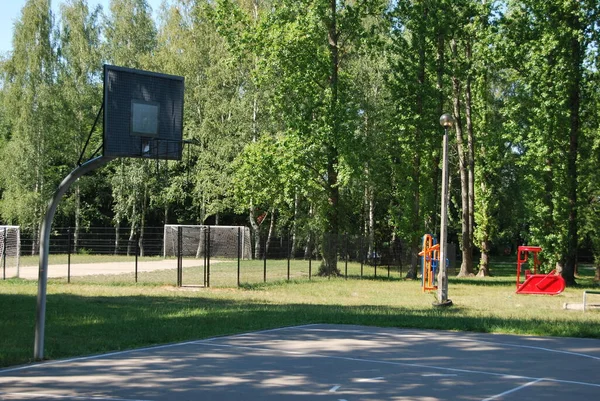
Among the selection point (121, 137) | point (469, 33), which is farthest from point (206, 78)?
point (121, 137)

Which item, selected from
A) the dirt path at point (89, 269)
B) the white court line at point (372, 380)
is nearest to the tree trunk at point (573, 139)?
the dirt path at point (89, 269)

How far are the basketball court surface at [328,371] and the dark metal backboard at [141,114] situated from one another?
3317 millimetres

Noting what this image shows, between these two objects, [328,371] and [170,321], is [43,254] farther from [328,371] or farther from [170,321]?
[170,321]

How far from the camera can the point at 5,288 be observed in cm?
2552

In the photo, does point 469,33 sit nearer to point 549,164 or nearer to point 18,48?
point 549,164

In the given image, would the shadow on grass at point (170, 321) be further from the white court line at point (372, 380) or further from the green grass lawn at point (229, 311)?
the white court line at point (372, 380)

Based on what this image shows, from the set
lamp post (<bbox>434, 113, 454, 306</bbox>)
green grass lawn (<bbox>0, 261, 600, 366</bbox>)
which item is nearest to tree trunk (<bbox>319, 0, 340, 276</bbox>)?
green grass lawn (<bbox>0, 261, 600, 366</bbox>)

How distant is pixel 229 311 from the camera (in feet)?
61.9

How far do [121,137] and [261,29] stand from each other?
23.6 m

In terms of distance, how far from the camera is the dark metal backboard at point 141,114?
12211mm

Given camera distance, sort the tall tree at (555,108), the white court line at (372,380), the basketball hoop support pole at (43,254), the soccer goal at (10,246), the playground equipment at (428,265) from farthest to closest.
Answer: the soccer goal at (10,246) → the tall tree at (555,108) → the playground equipment at (428,265) → the basketball hoop support pole at (43,254) → the white court line at (372,380)

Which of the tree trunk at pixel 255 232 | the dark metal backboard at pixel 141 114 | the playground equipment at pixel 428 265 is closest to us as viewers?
the dark metal backboard at pixel 141 114

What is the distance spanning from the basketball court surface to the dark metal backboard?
10.9 feet

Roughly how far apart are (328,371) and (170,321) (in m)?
6.57
